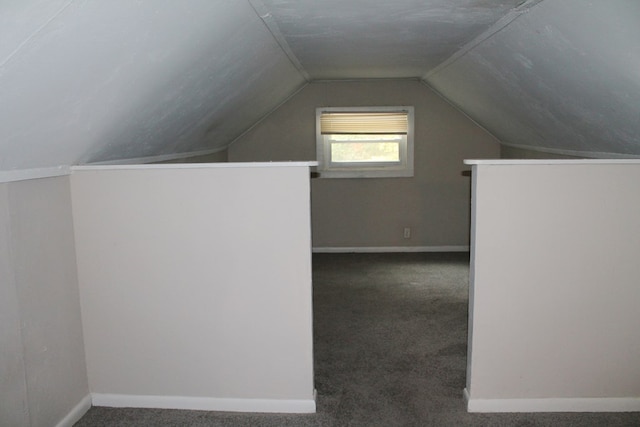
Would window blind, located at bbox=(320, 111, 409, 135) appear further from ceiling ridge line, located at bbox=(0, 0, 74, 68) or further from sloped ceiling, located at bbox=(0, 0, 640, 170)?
ceiling ridge line, located at bbox=(0, 0, 74, 68)

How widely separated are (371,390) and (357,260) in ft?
9.86

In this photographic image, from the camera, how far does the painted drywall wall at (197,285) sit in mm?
2754

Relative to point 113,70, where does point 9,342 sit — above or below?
below

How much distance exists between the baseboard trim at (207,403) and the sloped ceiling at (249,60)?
4.23 ft

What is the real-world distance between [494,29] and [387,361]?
2.08 metres

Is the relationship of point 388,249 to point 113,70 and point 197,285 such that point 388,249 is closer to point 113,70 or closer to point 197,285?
point 197,285

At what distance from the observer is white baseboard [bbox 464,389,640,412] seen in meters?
2.80

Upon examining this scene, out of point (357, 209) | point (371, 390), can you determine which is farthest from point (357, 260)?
point (371, 390)

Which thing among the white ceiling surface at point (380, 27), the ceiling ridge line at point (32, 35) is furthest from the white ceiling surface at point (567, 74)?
A: the ceiling ridge line at point (32, 35)

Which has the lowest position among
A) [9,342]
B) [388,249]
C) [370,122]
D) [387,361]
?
[387,361]

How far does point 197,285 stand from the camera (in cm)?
284

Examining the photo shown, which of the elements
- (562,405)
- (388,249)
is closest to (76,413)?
(562,405)

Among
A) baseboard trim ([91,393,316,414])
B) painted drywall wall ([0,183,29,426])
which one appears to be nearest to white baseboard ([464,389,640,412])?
baseboard trim ([91,393,316,414])

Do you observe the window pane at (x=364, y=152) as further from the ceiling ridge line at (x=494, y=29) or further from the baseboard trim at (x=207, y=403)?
the baseboard trim at (x=207, y=403)
